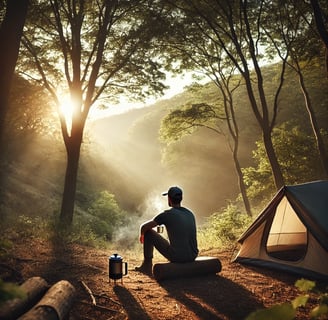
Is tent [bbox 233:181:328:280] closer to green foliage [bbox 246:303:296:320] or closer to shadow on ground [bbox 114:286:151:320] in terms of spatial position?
shadow on ground [bbox 114:286:151:320]

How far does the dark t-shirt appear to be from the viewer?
19.4 feet

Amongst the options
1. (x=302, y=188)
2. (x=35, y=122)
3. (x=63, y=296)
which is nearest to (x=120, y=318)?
(x=63, y=296)

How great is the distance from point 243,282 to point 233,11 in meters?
11.7

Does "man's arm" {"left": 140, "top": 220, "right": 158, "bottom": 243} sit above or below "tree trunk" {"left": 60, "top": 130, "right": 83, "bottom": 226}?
below

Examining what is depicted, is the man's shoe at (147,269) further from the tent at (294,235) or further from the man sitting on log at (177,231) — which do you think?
the tent at (294,235)

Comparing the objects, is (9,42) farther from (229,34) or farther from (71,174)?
(229,34)

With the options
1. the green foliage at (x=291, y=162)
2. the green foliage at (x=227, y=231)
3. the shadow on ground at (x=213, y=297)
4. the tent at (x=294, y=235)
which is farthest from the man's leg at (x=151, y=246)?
the green foliage at (x=291, y=162)

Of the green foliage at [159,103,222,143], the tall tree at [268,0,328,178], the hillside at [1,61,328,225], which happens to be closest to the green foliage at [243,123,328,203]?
the tall tree at [268,0,328,178]

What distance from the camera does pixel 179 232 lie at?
5.95 m

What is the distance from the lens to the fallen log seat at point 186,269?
18.9 feet

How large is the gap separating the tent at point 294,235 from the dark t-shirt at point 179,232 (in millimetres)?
1897

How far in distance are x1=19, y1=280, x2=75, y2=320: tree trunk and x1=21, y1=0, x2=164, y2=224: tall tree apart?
299 inches

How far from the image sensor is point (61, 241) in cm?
935

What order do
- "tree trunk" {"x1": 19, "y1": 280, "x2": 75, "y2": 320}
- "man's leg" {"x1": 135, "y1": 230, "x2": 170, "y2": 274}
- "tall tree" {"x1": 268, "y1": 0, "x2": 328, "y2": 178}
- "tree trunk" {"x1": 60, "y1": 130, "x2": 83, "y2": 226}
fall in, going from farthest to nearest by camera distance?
"tall tree" {"x1": 268, "y1": 0, "x2": 328, "y2": 178}
"tree trunk" {"x1": 60, "y1": 130, "x2": 83, "y2": 226}
"man's leg" {"x1": 135, "y1": 230, "x2": 170, "y2": 274}
"tree trunk" {"x1": 19, "y1": 280, "x2": 75, "y2": 320}
